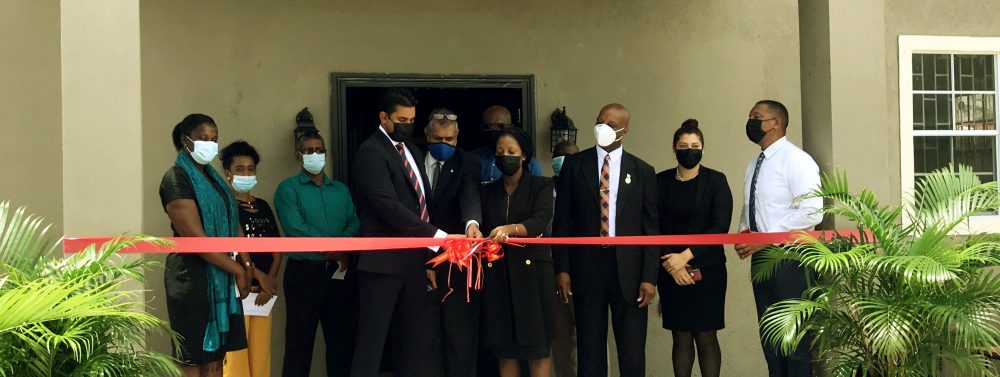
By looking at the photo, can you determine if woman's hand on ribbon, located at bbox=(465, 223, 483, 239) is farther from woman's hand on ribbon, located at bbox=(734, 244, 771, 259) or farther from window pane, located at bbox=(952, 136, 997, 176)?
window pane, located at bbox=(952, 136, 997, 176)

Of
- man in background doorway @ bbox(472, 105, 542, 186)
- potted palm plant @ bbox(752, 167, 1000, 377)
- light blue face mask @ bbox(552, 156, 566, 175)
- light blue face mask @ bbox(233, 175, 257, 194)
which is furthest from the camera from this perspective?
light blue face mask @ bbox(552, 156, 566, 175)

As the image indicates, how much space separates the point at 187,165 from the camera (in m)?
6.01

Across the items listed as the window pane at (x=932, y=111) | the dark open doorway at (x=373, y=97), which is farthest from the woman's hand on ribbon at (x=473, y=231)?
the window pane at (x=932, y=111)

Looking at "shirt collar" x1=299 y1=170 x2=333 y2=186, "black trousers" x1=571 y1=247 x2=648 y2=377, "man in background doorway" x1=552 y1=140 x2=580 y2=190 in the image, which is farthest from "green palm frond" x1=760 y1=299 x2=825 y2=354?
"shirt collar" x1=299 y1=170 x2=333 y2=186

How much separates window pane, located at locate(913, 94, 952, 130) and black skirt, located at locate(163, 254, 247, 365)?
606 centimetres

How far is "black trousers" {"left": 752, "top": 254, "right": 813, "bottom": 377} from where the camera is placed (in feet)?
21.0

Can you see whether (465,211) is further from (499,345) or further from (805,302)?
(805,302)

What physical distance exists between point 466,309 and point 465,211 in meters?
0.60

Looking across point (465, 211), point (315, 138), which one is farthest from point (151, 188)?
point (465, 211)

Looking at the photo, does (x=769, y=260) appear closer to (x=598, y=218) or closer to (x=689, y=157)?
(x=689, y=157)

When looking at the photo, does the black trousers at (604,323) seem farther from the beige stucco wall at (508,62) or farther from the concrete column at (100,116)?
the concrete column at (100,116)

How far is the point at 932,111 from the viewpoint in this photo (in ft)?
29.8

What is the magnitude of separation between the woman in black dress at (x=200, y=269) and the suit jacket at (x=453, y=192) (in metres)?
1.25

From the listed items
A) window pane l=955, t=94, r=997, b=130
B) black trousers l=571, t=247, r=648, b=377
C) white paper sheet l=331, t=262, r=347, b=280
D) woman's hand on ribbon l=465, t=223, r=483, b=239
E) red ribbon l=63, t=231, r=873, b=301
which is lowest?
black trousers l=571, t=247, r=648, b=377
